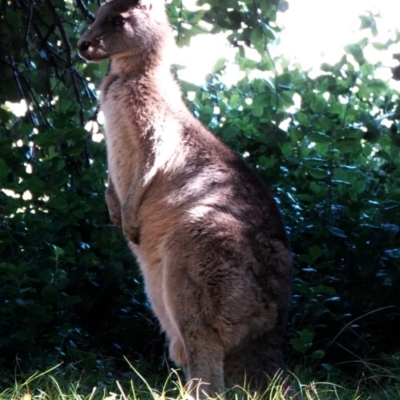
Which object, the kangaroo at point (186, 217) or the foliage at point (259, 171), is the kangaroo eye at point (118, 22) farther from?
the foliage at point (259, 171)

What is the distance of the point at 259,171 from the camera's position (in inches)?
284

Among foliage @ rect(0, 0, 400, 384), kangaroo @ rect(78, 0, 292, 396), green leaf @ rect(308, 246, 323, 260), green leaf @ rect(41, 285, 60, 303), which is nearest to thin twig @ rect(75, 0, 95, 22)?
foliage @ rect(0, 0, 400, 384)

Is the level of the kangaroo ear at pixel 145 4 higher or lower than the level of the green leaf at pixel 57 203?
higher

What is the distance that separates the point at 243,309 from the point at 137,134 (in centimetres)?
135

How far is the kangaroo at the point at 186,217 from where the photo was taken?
449cm

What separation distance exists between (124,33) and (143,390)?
213 cm

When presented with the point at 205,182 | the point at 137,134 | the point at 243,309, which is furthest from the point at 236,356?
the point at 137,134

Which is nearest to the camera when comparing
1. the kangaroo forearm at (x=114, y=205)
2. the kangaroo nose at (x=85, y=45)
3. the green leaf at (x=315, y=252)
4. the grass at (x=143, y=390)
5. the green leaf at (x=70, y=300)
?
the grass at (x=143, y=390)

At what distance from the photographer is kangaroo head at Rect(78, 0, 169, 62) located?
17.7 feet

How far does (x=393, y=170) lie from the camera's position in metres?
7.39

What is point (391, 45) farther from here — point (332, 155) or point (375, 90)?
point (332, 155)

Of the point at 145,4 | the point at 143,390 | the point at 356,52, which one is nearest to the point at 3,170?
the point at 145,4

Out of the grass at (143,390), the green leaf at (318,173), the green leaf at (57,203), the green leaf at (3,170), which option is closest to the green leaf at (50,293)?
the grass at (143,390)

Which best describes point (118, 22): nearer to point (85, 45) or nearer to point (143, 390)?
point (85, 45)
